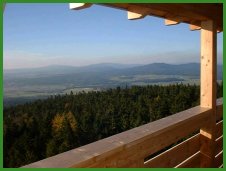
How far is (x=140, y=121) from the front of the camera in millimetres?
26531

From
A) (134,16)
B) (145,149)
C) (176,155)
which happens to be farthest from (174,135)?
(134,16)

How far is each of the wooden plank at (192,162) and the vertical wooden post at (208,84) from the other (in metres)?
0.10

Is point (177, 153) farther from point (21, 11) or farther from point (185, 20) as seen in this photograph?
point (21, 11)

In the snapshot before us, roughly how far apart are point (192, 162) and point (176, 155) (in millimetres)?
423

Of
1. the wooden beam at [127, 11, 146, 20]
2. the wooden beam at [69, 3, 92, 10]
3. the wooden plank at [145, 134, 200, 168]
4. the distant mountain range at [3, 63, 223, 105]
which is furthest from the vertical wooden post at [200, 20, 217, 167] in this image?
the distant mountain range at [3, 63, 223, 105]

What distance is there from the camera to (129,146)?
6.52 ft

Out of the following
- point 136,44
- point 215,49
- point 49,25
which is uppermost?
point 49,25

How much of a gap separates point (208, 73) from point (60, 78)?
21.4 meters

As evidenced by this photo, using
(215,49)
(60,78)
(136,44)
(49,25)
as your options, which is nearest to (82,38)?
(49,25)

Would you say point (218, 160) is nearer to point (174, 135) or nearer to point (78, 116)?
point (174, 135)

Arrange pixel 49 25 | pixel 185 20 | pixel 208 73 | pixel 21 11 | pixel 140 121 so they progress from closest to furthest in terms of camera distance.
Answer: pixel 185 20 → pixel 208 73 → pixel 140 121 → pixel 21 11 → pixel 49 25

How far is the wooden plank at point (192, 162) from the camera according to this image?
2900 millimetres

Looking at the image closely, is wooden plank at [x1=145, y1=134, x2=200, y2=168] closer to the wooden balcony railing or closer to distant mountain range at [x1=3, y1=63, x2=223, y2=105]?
the wooden balcony railing

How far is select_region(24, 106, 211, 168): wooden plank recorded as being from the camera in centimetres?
163
